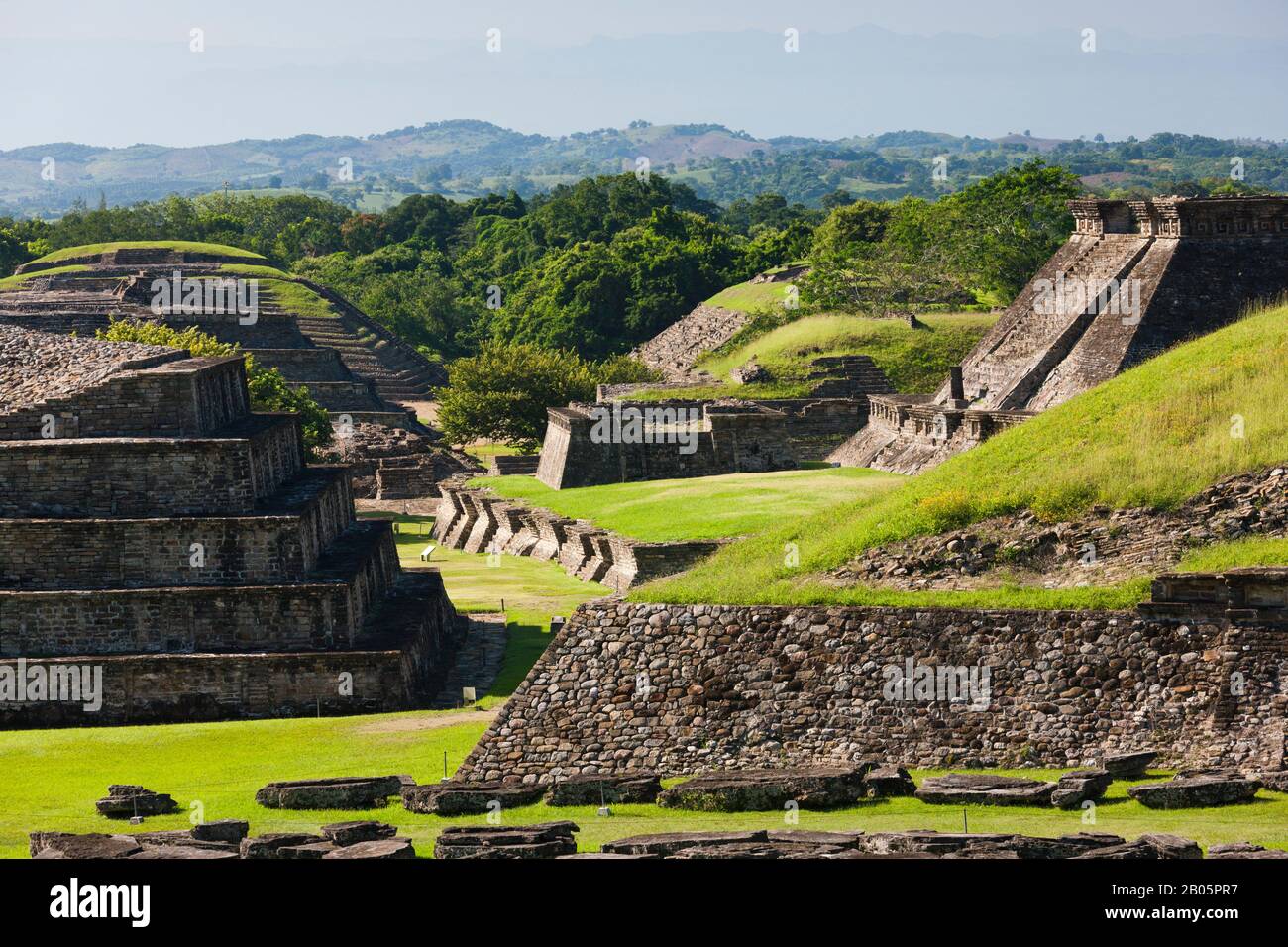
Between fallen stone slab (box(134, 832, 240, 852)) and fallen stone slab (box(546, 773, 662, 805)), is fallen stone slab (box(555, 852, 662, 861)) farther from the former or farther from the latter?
fallen stone slab (box(546, 773, 662, 805))

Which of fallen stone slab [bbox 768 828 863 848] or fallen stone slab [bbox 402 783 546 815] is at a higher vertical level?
fallen stone slab [bbox 768 828 863 848]

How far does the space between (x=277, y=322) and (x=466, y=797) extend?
2793 inches

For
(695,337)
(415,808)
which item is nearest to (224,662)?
(415,808)

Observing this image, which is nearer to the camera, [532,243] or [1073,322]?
[1073,322]

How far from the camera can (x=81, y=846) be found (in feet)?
63.9

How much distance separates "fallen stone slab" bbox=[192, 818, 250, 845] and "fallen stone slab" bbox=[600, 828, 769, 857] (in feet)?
15.1

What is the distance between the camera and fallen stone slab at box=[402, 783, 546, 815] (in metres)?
23.2

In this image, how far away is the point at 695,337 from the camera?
9125 cm

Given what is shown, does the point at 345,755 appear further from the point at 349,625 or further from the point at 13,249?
the point at 13,249

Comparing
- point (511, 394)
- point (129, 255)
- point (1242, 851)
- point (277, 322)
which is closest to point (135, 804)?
point (1242, 851)

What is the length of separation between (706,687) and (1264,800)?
286 inches

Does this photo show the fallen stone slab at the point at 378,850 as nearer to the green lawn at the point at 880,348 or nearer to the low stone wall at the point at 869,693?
the low stone wall at the point at 869,693

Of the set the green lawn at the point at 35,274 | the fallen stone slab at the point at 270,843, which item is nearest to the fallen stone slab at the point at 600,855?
the fallen stone slab at the point at 270,843

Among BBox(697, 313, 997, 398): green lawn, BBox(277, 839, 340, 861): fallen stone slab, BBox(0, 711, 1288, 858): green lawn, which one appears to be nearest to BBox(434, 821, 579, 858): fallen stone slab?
BBox(0, 711, 1288, 858): green lawn
